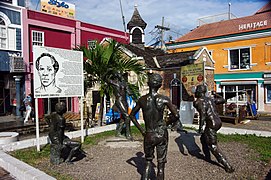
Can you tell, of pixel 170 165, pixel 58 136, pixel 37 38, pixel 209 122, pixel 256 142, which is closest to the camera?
pixel 209 122

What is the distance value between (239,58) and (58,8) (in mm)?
15089

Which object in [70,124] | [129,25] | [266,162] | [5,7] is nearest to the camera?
[266,162]

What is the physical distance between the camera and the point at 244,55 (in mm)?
19156

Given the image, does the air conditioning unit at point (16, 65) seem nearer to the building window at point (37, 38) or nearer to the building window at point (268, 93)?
the building window at point (37, 38)

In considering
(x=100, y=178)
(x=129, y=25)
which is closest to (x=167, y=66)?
(x=129, y=25)

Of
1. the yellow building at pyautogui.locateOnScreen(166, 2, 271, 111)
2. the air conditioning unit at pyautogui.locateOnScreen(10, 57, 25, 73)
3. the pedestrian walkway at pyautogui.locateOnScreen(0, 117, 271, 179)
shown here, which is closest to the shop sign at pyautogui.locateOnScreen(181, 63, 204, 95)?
the pedestrian walkway at pyautogui.locateOnScreen(0, 117, 271, 179)

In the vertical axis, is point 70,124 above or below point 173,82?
below

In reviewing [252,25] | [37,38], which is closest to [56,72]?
[37,38]

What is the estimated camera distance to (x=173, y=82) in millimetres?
14523

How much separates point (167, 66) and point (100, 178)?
36.9 ft

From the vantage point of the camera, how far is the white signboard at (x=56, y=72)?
623cm

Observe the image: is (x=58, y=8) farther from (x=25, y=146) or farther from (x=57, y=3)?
(x=25, y=146)

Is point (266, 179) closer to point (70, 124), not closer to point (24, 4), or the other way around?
point (70, 124)

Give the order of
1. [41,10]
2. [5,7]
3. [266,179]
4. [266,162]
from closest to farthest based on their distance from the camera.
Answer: [266,179], [266,162], [5,7], [41,10]
